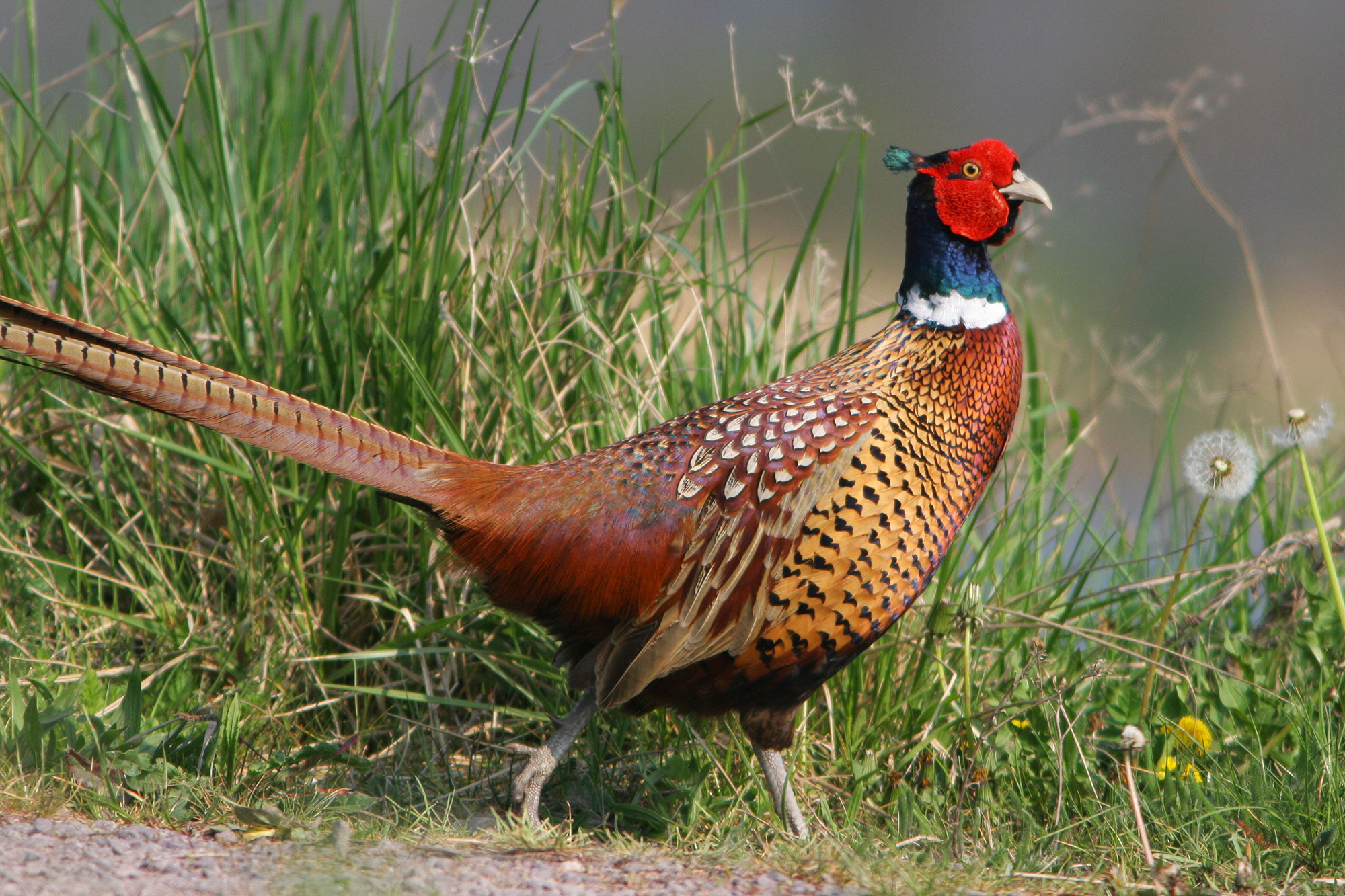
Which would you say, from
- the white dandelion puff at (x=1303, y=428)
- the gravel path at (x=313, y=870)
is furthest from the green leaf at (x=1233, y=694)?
the gravel path at (x=313, y=870)

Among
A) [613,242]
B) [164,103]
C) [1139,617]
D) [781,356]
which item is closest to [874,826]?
[1139,617]

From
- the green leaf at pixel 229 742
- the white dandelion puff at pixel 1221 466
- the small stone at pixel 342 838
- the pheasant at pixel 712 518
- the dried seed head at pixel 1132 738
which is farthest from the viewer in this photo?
the white dandelion puff at pixel 1221 466

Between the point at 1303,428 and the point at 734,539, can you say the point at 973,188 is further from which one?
the point at 734,539

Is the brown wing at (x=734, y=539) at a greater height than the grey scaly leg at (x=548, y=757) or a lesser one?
greater

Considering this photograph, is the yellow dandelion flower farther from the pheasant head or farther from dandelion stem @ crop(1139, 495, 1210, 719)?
the pheasant head

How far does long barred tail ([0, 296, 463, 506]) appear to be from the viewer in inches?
84.2

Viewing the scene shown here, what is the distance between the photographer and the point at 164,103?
3.20m

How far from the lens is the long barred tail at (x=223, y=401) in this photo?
2139 millimetres

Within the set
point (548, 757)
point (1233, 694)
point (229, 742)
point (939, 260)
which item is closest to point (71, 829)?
point (229, 742)

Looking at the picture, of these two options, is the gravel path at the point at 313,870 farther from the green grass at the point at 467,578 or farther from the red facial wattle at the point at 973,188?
the red facial wattle at the point at 973,188

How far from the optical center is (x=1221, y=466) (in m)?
2.53

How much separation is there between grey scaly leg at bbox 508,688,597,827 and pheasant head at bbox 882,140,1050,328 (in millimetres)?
1167

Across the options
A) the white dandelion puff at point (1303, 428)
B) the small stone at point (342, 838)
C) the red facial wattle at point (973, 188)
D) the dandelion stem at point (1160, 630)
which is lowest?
the small stone at point (342, 838)

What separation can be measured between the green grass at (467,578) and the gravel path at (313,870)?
0.73ft
